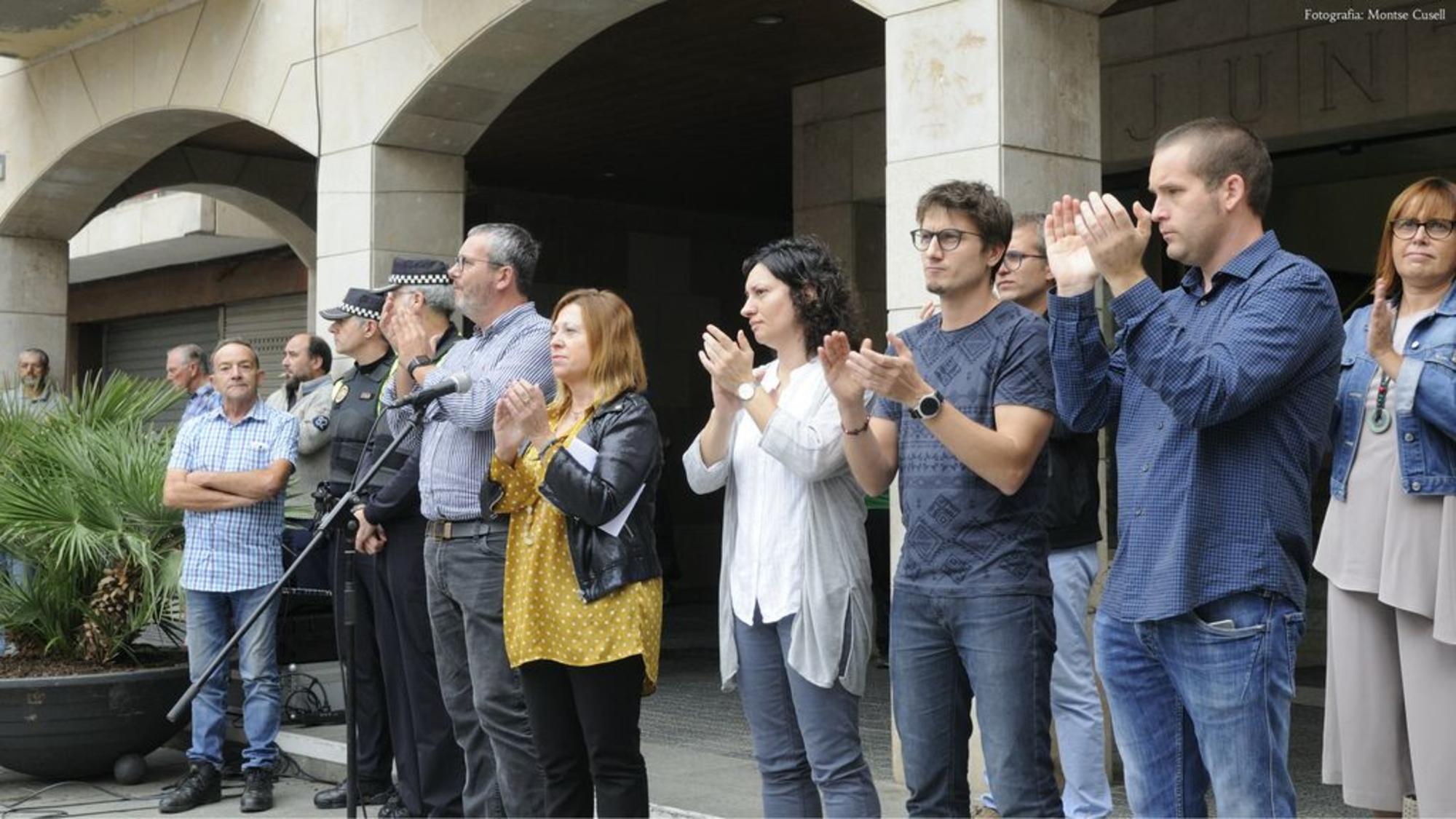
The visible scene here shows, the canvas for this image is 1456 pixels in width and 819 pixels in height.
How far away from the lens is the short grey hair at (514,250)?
18.3 ft

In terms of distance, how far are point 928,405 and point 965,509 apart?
0.33m

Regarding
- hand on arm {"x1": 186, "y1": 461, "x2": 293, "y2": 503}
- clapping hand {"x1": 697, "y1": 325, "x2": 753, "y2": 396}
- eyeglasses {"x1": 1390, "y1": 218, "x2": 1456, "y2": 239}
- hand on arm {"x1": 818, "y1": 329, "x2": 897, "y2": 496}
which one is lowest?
hand on arm {"x1": 186, "y1": 461, "x2": 293, "y2": 503}

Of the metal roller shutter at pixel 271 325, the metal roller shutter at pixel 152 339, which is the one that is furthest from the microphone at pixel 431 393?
the metal roller shutter at pixel 152 339

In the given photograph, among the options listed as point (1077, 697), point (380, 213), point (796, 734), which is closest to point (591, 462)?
point (796, 734)

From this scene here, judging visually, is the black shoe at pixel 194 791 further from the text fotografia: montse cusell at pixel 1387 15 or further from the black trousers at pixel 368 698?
the text fotografia: montse cusell at pixel 1387 15

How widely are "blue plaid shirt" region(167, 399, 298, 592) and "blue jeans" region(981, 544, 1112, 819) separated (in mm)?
3590

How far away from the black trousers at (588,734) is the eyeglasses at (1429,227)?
96.6 inches

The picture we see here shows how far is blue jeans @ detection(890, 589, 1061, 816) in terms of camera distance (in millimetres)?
3754

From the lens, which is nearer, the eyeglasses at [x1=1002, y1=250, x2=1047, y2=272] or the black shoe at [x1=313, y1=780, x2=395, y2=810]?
the eyeglasses at [x1=1002, y1=250, x2=1047, y2=272]

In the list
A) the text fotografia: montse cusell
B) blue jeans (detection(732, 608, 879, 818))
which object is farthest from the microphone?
the text fotografia: montse cusell

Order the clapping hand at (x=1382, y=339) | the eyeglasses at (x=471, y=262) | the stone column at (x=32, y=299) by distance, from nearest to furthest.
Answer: the clapping hand at (x=1382, y=339) < the eyeglasses at (x=471, y=262) < the stone column at (x=32, y=299)

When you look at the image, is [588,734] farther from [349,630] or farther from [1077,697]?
[1077,697]

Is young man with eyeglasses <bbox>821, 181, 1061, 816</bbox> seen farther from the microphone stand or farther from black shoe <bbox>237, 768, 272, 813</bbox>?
black shoe <bbox>237, 768, 272, 813</bbox>

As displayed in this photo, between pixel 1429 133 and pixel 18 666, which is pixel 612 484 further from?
pixel 1429 133
